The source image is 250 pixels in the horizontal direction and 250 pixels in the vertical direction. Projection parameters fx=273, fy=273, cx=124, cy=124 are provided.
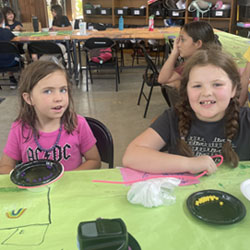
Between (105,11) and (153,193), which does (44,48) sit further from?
(153,193)

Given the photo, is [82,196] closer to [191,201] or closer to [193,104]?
[191,201]

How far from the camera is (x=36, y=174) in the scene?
843 millimetres

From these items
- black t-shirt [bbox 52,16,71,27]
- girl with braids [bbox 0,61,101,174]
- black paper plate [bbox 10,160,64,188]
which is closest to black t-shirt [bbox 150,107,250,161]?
girl with braids [bbox 0,61,101,174]

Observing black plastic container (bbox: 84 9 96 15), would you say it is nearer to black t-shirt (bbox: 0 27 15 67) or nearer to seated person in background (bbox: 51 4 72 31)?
seated person in background (bbox: 51 4 72 31)

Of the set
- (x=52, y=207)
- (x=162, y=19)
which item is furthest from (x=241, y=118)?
(x=162, y=19)

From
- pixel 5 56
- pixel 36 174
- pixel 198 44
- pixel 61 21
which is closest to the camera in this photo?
pixel 36 174

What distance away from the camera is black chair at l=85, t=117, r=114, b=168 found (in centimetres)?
127

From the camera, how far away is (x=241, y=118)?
1072 mm

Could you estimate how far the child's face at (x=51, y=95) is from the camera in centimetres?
113

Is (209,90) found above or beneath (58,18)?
beneath

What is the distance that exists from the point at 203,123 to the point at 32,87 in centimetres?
72

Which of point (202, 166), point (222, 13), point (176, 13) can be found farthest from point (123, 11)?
point (202, 166)

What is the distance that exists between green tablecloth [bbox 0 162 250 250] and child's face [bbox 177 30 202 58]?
1.59 meters

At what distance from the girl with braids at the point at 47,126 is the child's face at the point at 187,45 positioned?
139 centimetres
